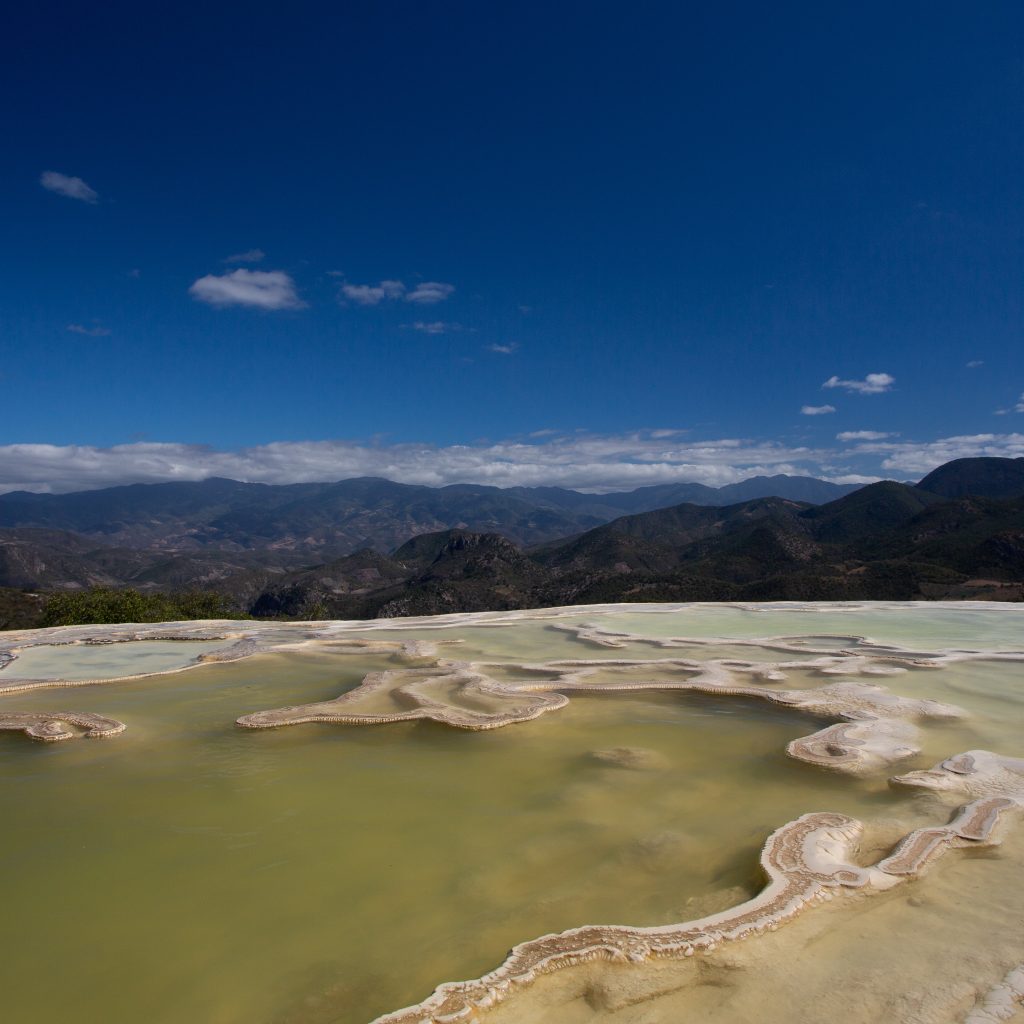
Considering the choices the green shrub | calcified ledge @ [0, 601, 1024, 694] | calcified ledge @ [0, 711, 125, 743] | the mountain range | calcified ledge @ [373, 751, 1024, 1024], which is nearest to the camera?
calcified ledge @ [373, 751, 1024, 1024]

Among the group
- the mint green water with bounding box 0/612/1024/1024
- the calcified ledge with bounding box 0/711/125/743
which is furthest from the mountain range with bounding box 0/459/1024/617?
the mint green water with bounding box 0/612/1024/1024

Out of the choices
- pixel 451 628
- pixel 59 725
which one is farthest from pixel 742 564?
pixel 59 725

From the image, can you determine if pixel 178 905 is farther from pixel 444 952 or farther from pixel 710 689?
pixel 710 689

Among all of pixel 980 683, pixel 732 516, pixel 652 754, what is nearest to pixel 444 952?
pixel 652 754

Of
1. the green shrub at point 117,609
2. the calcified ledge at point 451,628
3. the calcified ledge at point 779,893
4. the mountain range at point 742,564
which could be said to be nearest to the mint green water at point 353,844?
the calcified ledge at point 779,893

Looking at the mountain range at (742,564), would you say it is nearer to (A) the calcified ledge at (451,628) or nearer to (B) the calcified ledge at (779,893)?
(A) the calcified ledge at (451,628)

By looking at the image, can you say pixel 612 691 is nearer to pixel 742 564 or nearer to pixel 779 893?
pixel 779 893

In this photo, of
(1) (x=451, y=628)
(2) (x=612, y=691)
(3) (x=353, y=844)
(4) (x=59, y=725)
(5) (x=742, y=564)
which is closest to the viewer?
(3) (x=353, y=844)

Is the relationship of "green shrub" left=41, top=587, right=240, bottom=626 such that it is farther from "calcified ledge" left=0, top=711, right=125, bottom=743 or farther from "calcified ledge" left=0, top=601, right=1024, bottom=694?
"calcified ledge" left=0, top=711, right=125, bottom=743
